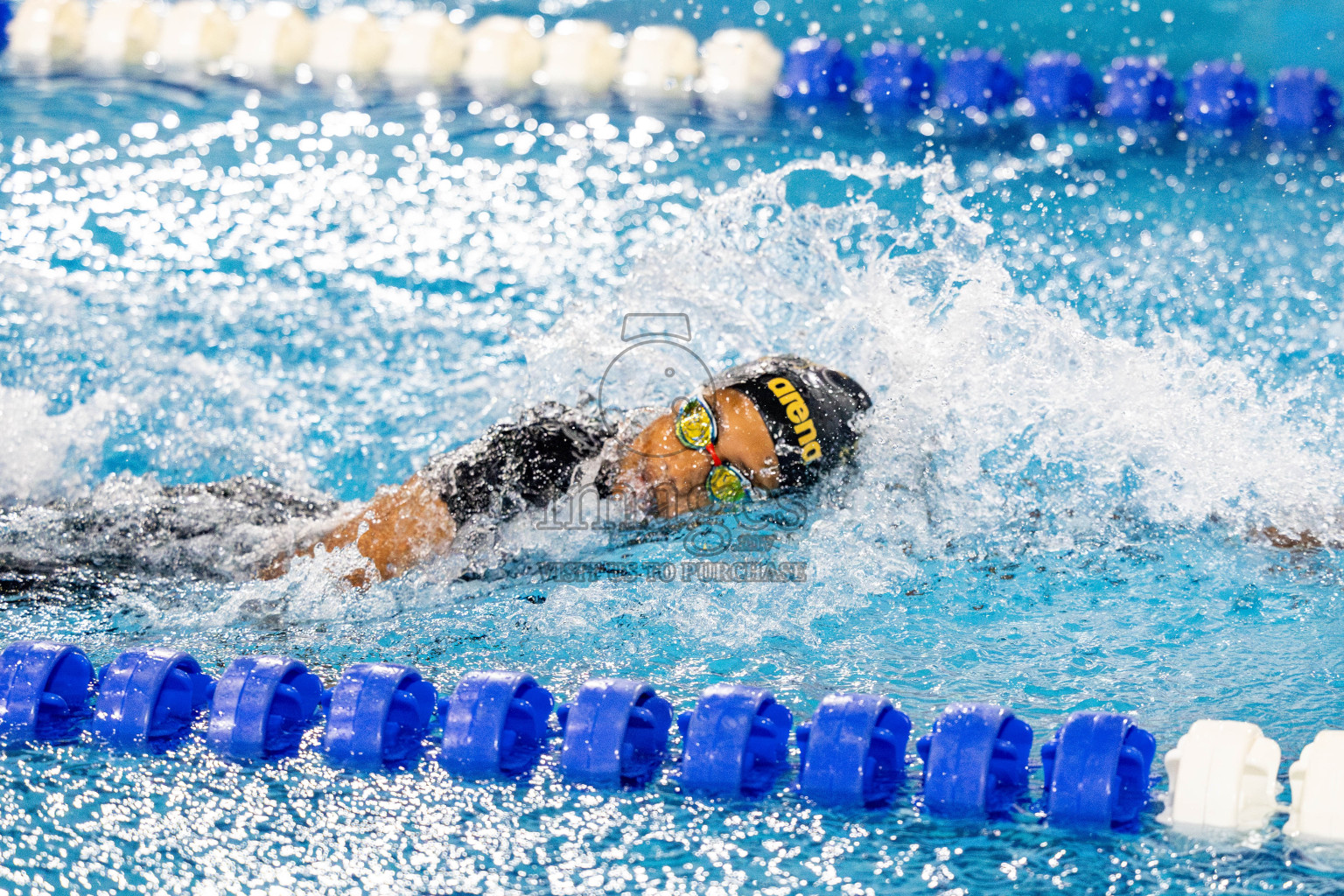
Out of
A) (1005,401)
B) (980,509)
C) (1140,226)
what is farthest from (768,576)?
(1140,226)

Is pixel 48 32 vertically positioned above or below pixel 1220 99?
above

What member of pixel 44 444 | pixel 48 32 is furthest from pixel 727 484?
pixel 48 32

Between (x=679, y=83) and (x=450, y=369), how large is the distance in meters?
2.23

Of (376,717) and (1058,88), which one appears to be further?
(1058,88)

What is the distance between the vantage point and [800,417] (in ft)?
8.54

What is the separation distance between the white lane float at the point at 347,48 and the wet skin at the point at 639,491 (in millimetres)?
3425

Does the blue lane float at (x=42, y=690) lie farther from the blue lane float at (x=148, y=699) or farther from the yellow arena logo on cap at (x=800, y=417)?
the yellow arena logo on cap at (x=800, y=417)

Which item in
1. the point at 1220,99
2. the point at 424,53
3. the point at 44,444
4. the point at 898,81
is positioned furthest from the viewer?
the point at 424,53

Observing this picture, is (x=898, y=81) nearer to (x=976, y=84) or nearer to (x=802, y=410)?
(x=976, y=84)

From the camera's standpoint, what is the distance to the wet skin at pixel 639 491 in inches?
103

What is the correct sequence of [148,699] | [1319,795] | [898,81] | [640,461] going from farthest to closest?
[898,81] < [640,461] < [148,699] < [1319,795]

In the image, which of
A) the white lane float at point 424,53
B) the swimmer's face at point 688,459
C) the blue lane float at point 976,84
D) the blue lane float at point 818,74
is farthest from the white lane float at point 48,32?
the swimmer's face at point 688,459

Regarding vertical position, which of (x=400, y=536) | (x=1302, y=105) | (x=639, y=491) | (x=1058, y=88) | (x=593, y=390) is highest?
(x=1058, y=88)

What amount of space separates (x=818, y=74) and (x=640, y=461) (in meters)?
3.12
